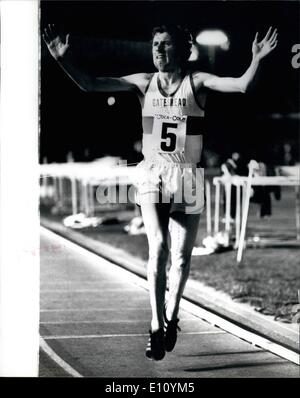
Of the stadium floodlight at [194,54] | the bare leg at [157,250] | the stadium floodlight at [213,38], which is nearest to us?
the bare leg at [157,250]

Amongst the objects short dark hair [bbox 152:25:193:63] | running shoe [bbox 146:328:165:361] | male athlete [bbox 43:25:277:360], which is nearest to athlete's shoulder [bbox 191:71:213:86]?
male athlete [bbox 43:25:277:360]

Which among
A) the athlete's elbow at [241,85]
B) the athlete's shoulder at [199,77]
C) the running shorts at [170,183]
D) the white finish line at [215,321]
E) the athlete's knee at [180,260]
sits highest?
the athlete's shoulder at [199,77]

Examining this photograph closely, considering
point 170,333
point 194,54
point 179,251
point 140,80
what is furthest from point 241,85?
point 170,333

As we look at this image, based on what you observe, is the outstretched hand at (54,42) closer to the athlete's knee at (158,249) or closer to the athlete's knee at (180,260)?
the athlete's knee at (158,249)

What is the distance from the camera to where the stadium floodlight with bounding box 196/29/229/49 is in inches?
223

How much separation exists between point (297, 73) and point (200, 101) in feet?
4.21

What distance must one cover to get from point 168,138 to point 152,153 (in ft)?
0.41

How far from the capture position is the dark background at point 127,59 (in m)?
5.45

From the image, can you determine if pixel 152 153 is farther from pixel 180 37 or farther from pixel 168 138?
pixel 180 37

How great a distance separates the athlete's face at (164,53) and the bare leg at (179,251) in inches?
33.1

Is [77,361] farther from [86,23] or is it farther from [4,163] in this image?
[86,23]

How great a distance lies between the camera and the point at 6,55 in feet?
17.6

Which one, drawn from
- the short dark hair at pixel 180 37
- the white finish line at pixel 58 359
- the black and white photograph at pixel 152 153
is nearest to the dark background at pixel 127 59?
the black and white photograph at pixel 152 153

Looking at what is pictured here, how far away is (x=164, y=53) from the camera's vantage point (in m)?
5.26
